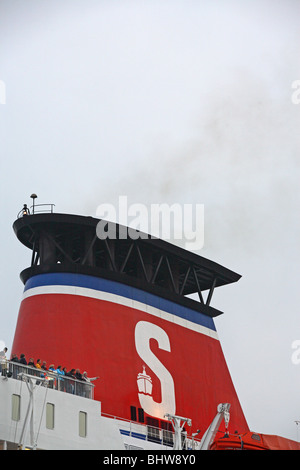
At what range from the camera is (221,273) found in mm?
41344

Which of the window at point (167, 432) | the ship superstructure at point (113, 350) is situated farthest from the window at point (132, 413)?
the window at point (167, 432)

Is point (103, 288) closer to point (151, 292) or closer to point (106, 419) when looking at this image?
point (151, 292)

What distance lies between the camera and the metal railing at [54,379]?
92.1 ft

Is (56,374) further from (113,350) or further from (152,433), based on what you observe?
(152,433)

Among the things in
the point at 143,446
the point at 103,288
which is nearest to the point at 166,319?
the point at 103,288

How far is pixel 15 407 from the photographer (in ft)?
90.5

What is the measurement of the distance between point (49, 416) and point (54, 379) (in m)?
1.32

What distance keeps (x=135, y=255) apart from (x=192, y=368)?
5.30m

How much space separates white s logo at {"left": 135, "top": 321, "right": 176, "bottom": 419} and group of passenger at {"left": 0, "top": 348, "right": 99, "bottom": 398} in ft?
12.7

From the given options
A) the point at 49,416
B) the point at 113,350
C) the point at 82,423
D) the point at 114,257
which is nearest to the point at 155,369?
the point at 113,350

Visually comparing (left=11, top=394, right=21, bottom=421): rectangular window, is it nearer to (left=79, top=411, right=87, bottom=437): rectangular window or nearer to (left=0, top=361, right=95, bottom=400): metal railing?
(left=0, top=361, right=95, bottom=400): metal railing
